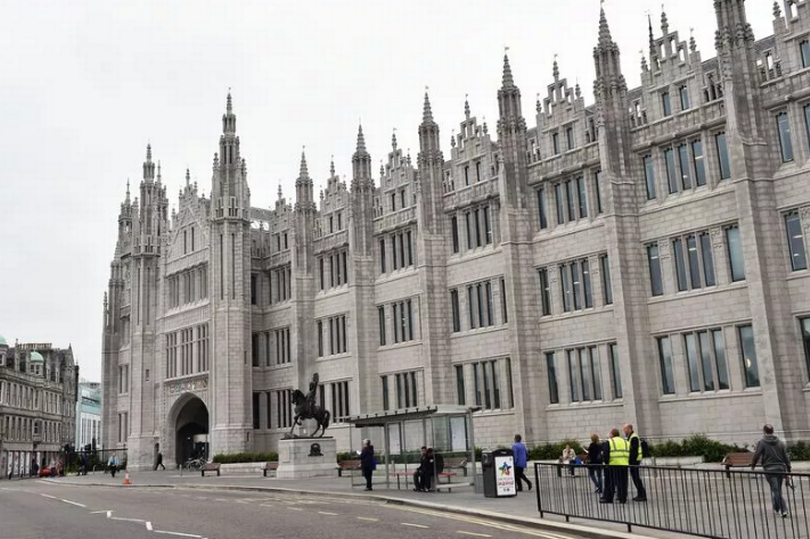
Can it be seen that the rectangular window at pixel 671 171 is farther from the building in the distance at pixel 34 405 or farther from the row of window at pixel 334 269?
the building in the distance at pixel 34 405

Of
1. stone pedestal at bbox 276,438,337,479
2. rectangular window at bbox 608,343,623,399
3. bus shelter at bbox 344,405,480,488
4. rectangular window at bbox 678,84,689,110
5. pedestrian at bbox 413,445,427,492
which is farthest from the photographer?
stone pedestal at bbox 276,438,337,479

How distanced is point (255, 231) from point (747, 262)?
1504 inches

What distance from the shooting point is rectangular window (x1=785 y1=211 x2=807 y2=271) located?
31.7 meters

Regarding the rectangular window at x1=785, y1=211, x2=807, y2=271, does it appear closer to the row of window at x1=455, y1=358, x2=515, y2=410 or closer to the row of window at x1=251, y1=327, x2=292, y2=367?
the row of window at x1=455, y1=358, x2=515, y2=410

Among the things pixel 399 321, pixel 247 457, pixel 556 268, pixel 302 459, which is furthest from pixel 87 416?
pixel 556 268

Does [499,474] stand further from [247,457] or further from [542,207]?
[247,457]

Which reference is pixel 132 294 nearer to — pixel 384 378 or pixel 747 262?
pixel 384 378

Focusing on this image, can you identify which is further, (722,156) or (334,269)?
(334,269)

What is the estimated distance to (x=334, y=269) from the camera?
53625 mm

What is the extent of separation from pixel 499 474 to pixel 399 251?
2649 centimetres

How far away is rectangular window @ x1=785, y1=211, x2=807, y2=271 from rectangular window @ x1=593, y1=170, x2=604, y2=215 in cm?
843

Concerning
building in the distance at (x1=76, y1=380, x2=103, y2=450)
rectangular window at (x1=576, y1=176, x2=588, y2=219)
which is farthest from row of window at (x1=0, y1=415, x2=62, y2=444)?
rectangular window at (x1=576, y1=176, x2=588, y2=219)

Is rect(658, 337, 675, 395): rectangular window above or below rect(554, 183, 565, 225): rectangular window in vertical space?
below

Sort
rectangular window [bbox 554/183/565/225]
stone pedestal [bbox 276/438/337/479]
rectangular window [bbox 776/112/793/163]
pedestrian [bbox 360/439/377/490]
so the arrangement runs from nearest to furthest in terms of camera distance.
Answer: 1. pedestrian [bbox 360/439/377/490]
2. rectangular window [bbox 776/112/793/163]
3. rectangular window [bbox 554/183/565/225]
4. stone pedestal [bbox 276/438/337/479]
